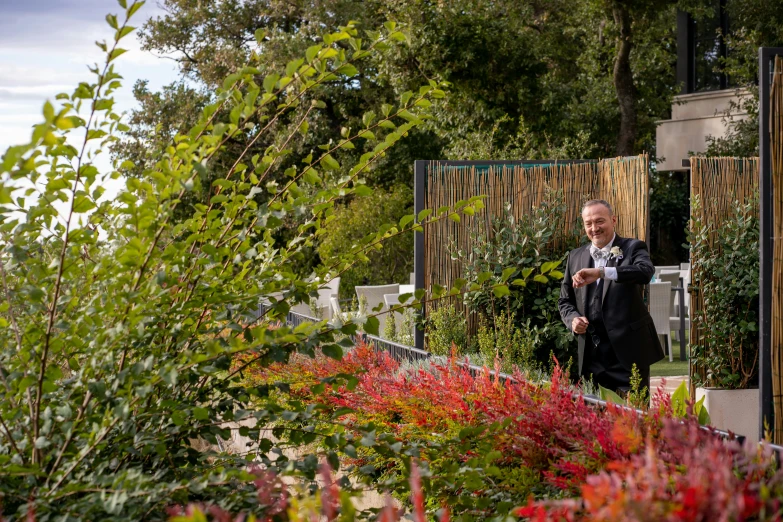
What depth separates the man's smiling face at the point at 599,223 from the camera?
14.2 ft

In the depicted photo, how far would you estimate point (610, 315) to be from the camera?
4328 mm

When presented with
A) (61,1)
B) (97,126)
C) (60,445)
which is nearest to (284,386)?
(60,445)

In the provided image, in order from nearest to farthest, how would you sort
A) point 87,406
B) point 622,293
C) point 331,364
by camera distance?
point 87,406 < point 622,293 < point 331,364

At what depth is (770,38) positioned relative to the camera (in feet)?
44.2

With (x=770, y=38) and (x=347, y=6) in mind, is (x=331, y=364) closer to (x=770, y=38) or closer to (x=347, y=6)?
(x=770, y=38)

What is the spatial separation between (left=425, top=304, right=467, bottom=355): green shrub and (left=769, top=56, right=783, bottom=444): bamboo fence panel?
9.65 ft

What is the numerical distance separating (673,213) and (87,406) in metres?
17.5

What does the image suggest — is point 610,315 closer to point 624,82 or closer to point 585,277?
point 585,277

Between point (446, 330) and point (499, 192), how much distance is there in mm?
1132

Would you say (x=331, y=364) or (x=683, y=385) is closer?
Answer: (x=683, y=385)

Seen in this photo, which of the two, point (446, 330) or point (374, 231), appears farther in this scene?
point (374, 231)

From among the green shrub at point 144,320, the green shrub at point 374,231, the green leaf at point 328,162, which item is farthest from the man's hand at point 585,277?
the green shrub at point 374,231

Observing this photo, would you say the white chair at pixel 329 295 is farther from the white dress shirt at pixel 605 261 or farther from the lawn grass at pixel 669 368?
the white dress shirt at pixel 605 261

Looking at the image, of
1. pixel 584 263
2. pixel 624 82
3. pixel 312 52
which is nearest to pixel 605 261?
pixel 584 263
